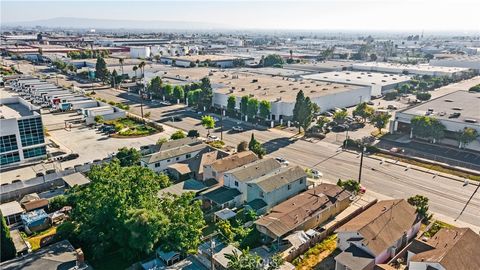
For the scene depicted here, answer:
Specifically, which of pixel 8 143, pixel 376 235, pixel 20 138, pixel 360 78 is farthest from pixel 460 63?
pixel 8 143

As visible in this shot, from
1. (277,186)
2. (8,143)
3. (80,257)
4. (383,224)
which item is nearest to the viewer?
(80,257)

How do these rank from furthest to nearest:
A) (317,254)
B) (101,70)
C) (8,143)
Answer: (101,70)
(8,143)
(317,254)

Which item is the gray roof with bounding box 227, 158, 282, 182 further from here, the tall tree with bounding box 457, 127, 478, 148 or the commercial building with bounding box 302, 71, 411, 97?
the commercial building with bounding box 302, 71, 411, 97

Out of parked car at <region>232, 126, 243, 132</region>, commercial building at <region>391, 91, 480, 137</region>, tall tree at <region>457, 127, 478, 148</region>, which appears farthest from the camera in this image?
parked car at <region>232, 126, 243, 132</region>

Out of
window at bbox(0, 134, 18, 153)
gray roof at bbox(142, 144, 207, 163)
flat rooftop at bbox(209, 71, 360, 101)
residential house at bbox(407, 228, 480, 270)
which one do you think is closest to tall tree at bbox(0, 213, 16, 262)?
gray roof at bbox(142, 144, 207, 163)

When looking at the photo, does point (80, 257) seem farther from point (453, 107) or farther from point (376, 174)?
point (453, 107)

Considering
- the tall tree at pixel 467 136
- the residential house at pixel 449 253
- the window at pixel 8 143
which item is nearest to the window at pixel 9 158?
the window at pixel 8 143

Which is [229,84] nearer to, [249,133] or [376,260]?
[249,133]
